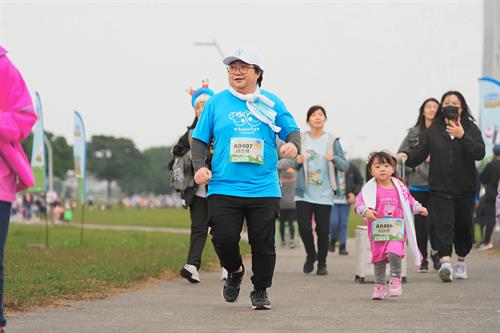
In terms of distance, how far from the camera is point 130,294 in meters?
10.1

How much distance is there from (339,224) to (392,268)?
355 inches

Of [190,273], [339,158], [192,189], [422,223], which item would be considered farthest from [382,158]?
[422,223]

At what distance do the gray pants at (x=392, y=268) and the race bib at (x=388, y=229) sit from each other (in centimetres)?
16

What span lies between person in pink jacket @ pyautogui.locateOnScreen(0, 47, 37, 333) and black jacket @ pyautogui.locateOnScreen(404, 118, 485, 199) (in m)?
6.19

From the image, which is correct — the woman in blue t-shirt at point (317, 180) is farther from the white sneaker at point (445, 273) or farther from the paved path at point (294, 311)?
the white sneaker at point (445, 273)

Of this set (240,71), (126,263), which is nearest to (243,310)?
(240,71)

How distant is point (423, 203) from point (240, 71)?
16.6ft

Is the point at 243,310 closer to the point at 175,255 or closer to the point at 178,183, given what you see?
the point at 178,183

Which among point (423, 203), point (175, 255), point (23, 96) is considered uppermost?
point (23, 96)

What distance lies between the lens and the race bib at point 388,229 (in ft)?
32.0

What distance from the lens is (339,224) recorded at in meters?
18.6

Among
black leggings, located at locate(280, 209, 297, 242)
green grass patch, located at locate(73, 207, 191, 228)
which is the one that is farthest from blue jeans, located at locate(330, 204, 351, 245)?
green grass patch, located at locate(73, 207, 191, 228)

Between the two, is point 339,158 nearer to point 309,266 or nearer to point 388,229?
point 309,266

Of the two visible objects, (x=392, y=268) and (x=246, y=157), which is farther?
(x=392, y=268)
